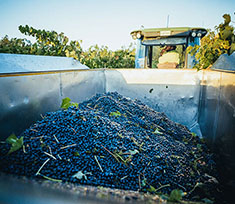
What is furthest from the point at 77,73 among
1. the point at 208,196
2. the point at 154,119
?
the point at 208,196

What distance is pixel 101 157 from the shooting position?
1.15 metres

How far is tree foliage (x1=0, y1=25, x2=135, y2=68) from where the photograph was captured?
165 inches

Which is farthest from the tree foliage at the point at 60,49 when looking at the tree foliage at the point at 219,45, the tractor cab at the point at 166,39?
the tree foliage at the point at 219,45

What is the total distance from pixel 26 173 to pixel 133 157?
2.24 ft

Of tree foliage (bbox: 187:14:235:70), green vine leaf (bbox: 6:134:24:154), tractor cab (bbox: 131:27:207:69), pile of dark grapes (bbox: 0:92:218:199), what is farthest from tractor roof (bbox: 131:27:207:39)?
green vine leaf (bbox: 6:134:24:154)

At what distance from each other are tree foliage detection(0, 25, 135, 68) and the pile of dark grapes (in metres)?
3.30

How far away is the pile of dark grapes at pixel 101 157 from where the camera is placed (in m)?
0.99

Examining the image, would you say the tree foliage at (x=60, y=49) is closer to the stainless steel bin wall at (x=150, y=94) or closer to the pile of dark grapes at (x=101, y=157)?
the stainless steel bin wall at (x=150, y=94)

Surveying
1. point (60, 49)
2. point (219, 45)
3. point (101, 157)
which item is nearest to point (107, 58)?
point (60, 49)

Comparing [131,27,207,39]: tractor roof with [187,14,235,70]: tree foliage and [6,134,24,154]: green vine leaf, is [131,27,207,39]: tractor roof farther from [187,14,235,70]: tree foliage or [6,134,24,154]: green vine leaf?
[6,134,24,154]: green vine leaf

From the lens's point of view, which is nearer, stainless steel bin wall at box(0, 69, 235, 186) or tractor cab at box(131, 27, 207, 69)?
stainless steel bin wall at box(0, 69, 235, 186)

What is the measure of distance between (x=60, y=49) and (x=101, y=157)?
Answer: 3958 mm

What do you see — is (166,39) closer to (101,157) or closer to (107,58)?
(107,58)

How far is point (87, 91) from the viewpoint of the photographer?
261cm
